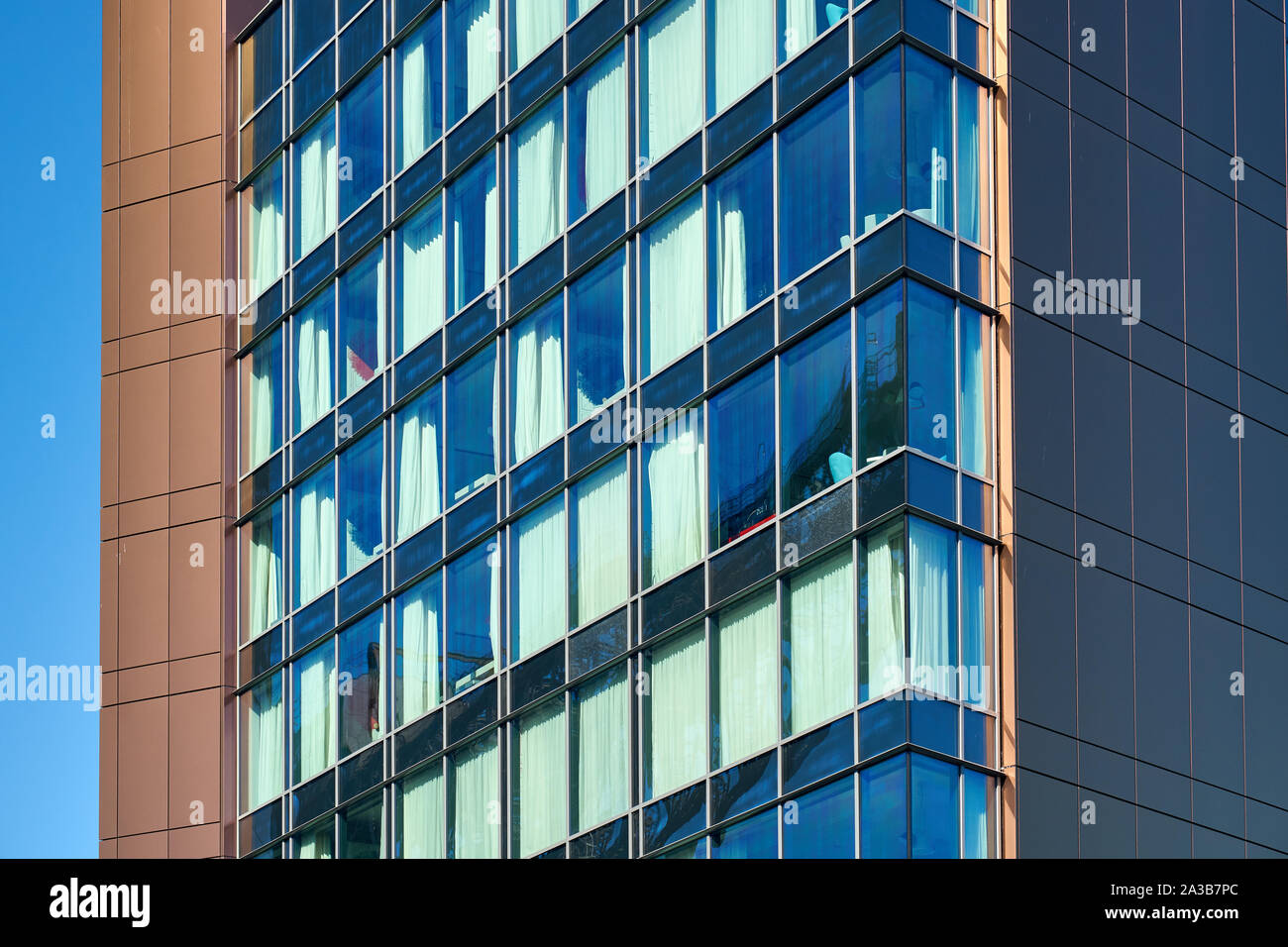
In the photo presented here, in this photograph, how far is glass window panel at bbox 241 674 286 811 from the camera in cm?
3912

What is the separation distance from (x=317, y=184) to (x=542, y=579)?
11505 mm

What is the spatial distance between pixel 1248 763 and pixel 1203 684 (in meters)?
1.67

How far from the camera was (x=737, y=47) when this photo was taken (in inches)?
1166

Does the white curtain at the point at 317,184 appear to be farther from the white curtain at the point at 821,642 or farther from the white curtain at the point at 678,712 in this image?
the white curtain at the point at 821,642

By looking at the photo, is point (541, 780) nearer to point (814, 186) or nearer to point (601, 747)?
point (601, 747)

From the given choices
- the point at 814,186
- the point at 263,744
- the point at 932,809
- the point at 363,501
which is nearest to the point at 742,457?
the point at 814,186

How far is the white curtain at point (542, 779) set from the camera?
3106 centimetres

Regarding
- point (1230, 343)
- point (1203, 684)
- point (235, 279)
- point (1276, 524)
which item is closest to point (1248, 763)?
point (1203, 684)

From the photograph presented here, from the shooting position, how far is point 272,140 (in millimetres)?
42031

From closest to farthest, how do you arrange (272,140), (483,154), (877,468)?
1. (877,468)
2. (483,154)
3. (272,140)

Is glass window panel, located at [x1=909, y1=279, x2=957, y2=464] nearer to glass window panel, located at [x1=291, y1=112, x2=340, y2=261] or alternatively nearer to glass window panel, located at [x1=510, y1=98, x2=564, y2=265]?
glass window panel, located at [x1=510, y1=98, x2=564, y2=265]
